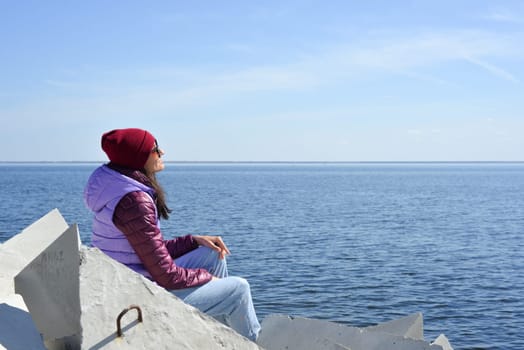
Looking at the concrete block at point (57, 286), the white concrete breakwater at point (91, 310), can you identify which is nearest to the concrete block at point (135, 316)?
the white concrete breakwater at point (91, 310)

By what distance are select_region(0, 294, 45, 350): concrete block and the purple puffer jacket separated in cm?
76

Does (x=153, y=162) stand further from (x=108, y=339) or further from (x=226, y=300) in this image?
(x=108, y=339)

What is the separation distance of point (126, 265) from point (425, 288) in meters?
17.9

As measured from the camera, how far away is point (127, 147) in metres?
4.70

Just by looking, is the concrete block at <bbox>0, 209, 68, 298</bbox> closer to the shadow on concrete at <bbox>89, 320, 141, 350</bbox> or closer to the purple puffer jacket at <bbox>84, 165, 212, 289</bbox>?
the purple puffer jacket at <bbox>84, 165, 212, 289</bbox>

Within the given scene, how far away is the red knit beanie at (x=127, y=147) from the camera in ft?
15.4

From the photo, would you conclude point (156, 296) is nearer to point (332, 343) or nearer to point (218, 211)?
point (332, 343)

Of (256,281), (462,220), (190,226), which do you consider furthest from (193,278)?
(462,220)

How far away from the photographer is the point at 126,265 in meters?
4.63

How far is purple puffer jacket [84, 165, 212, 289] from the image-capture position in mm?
4392

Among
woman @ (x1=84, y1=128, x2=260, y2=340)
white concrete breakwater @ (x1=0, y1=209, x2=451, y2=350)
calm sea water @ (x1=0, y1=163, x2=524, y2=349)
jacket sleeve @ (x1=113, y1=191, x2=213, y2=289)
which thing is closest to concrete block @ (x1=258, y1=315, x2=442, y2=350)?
woman @ (x1=84, y1=128, x2=260, y2=340)

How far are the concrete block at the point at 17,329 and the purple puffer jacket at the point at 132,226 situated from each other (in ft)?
2.49

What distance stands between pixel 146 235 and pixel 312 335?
201 cm

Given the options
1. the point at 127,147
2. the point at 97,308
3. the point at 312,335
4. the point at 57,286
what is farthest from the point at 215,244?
the point at 57,286
